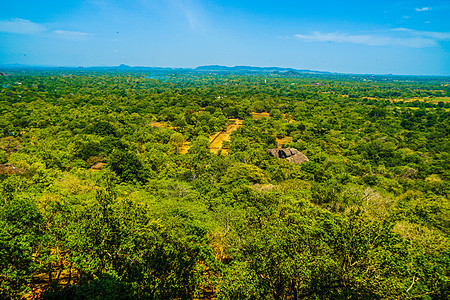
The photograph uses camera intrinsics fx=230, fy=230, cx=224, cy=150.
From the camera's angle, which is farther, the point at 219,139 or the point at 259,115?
the point at 259,115

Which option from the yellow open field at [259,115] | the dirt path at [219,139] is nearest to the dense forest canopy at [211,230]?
the dirt path at [219,139]

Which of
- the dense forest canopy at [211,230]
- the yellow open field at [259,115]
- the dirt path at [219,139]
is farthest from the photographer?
the yellow open field at [259,115]

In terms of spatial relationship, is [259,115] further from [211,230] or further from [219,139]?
[211,230]

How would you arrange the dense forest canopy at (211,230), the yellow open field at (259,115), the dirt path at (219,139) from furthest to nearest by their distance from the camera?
the yellow open field at (259,115) < the dirt path at (219,139) < the dense forest canopy at (211,230)

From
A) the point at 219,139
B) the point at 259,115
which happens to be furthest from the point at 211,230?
the point at 259,115

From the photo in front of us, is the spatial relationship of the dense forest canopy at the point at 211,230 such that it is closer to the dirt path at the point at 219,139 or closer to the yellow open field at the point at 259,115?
the dirt path at the point at 219,139

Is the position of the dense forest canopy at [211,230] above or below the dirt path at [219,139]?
above

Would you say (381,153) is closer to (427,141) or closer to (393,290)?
(427,141)

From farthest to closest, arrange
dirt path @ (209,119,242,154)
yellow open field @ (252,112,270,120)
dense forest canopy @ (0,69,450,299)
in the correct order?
yellow open field @ (252,112,270,120) < dirt path @ (209,119,242,154) < dense forest canopy @ (0,69,450,299)

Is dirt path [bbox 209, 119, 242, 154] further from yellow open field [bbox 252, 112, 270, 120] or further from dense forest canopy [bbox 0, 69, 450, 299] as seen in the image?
yellow open field [bbox 252, 112, 270, 120]

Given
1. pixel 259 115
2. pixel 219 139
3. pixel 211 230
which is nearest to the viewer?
pixel 211 230

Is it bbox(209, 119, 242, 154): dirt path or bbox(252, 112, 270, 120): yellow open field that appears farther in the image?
bbox(252, 112, 270, 120): yellow open field

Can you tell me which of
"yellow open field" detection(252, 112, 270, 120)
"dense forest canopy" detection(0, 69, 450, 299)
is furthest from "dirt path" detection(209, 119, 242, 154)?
"yellow open field" detection(252, 112, 270, 120)
